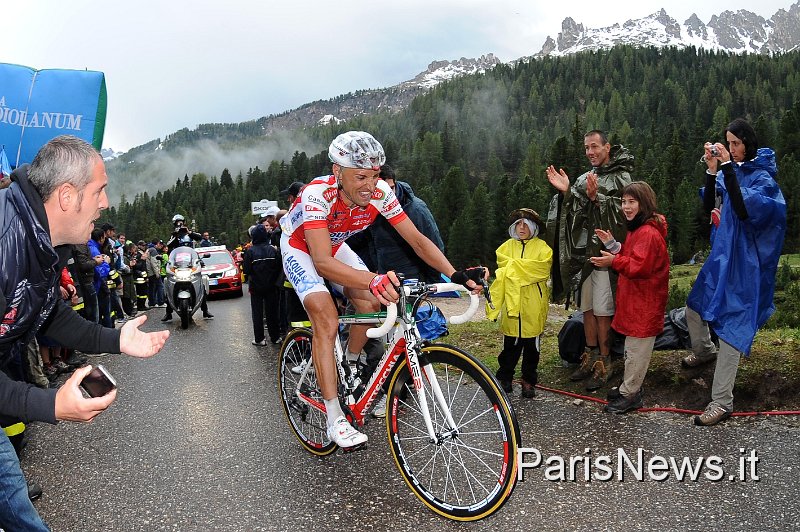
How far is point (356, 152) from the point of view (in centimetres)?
383

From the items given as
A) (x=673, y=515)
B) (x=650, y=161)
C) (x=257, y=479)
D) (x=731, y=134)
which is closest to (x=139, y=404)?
(x=257, y=479)

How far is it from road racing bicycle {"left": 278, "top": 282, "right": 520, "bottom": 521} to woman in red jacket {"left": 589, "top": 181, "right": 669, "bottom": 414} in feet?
6.83

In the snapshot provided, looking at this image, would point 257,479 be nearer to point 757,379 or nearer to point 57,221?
point 57,221

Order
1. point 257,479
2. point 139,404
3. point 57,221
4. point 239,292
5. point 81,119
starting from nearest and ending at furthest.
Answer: point 57,221 < point 257,479 < point 139,404 < point 81,119 < point 239,292

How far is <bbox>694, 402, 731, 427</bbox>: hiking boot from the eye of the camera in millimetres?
4652

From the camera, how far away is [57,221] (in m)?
2.32

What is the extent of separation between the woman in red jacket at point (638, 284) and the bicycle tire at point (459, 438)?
6.79ft

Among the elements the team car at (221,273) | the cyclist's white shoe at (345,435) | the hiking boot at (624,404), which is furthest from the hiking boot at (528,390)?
the team car at (221,273)

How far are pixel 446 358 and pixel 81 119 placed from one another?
273 inches

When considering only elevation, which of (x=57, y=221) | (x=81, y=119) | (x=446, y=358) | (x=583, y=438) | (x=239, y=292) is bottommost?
(x=239, y=292)

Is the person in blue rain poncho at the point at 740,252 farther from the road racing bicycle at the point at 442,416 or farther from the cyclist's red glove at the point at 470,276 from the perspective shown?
the cyclist's red glove at the point at 470,276

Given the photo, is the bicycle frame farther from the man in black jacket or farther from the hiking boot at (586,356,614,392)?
the hiking boot at (586,356,614,392)

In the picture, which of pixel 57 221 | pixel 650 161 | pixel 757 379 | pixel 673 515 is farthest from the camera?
A: pixel 650 161

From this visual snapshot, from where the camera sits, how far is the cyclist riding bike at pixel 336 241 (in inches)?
149
